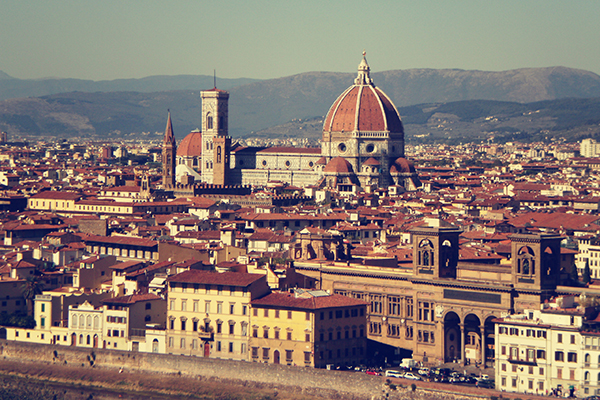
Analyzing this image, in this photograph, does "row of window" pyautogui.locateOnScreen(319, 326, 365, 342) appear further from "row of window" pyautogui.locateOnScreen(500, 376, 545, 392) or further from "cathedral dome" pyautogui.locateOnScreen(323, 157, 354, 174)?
"cathedral dome" pyautogui.locateOnScreen(323, 157, 354, 174)

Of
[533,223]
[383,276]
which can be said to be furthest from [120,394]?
[533,223]

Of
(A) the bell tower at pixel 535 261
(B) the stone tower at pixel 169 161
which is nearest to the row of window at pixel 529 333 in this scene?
(A) the bell tower at pixel 535 261

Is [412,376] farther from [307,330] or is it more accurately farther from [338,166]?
[338,166]

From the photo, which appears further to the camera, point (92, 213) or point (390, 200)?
point (390, 200)

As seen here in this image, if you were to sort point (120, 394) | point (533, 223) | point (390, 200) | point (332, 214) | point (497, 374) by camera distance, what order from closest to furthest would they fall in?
point (497, 374)
point (120, 394)
point (533, 223)
point (332, 214)
point (390, 200)

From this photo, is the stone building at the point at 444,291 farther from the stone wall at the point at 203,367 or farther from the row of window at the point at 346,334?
the stone wall at the point at 203,367

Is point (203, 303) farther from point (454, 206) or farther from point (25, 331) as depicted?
point (454, 206)
